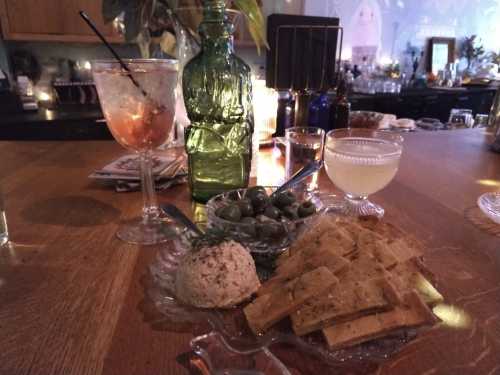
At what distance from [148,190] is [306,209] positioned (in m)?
0.33

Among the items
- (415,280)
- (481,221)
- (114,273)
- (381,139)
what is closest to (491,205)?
(481,221)

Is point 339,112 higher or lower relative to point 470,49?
lower

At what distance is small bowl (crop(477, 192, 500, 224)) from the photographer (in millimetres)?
765

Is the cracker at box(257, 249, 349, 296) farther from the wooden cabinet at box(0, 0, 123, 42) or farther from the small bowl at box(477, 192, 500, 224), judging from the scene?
the wooden cabinet at box(0, 0, 123, 42)

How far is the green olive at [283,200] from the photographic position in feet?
2.24

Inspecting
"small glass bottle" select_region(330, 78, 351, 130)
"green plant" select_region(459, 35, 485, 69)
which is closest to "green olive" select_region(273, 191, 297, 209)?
"small glass bottle" select_region(330, 78, 351, 130)

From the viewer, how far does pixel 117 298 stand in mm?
525

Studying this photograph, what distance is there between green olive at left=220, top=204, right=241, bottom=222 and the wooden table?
5.5 inches

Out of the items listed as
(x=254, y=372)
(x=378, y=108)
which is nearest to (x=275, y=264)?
(x=254, y=372)

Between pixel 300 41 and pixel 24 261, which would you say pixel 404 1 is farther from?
pixel 24 261

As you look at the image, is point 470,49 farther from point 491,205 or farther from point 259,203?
point 259,203

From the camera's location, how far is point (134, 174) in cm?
94

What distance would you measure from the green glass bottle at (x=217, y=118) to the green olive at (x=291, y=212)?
0.21m

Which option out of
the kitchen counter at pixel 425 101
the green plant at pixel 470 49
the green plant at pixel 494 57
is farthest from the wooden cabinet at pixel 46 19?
the green plant at pixel 494 57
